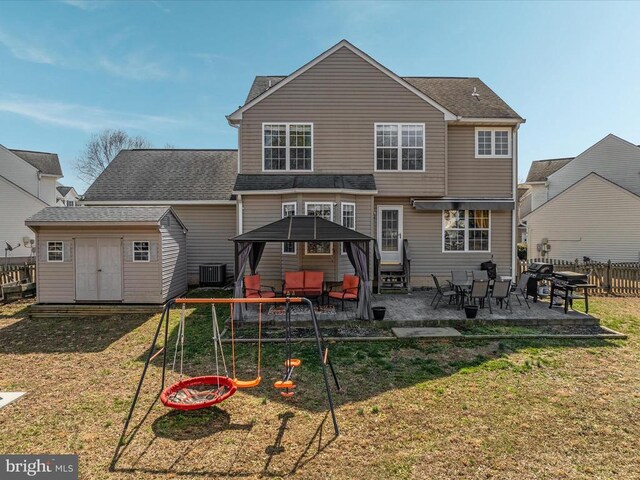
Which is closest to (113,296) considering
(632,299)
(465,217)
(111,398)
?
(111,398)

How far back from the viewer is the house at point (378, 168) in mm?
12516

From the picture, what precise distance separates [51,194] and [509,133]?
1466 inches

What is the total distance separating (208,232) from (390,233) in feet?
28.6

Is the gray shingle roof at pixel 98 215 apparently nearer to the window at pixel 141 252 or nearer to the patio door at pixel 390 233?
the window at pixel 141 252

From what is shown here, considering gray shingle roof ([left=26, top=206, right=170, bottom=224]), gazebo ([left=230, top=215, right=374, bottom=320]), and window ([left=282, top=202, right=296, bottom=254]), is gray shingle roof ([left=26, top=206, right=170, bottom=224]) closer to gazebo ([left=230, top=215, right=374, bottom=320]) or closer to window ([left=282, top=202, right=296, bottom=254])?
gazebo ([left=230, top=215, right=374, bottom=320])

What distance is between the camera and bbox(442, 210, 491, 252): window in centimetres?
1402

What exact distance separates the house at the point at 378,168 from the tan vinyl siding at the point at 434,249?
0.14 feet

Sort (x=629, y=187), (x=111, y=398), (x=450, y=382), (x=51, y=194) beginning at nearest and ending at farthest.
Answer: (x=111, y=398), (x=450, y=382), (x=629, y=187), (x=51, y=194)

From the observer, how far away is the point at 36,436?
4305 mm

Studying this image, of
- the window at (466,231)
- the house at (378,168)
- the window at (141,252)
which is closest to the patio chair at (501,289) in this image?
the house at (378,168)

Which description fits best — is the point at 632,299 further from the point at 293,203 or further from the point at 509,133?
the point at 293,203

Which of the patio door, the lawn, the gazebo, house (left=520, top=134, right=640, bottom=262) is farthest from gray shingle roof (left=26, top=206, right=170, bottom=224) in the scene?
house (left=520, top=134, right=640, bottom=262)

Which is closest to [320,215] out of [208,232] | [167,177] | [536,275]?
[208,232]

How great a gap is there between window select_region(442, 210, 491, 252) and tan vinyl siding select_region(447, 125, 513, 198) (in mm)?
807
